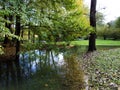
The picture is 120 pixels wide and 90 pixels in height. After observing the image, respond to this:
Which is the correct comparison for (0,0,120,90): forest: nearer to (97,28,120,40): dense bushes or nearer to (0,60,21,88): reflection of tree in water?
(0,60,21,88): reflection of tree in water

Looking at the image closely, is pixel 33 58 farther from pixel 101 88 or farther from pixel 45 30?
pixel 101 88

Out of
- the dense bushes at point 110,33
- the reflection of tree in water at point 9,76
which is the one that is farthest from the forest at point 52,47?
the dense bushes at point 110,33

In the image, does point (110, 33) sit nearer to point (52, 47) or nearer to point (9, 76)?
point (52, 47)

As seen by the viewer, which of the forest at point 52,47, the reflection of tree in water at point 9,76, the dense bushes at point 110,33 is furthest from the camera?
the dense bushes at point 110,33

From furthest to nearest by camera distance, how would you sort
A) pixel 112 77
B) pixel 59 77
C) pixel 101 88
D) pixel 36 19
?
pixel 36 19 → pixel 59 77 → pixel 112 77 → pixel 101 88

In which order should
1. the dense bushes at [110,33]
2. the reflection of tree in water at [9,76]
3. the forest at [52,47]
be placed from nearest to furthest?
1. the forest at [52,47]
2. the reflection of tree in water at [9,76]
3. the dense bushes at [110,33]

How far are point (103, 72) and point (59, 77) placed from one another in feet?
5.28

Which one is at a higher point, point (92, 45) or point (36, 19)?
point (36, 19)

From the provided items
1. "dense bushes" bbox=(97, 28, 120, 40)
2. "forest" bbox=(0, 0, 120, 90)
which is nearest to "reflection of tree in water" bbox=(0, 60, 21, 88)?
"forest" bbox=(0, 0, 120, 90)

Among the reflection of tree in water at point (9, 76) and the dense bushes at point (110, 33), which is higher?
the dense bushes at point (110, 33)

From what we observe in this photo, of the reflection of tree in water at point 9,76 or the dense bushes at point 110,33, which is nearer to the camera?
the reflection of tree in water at point 9,76

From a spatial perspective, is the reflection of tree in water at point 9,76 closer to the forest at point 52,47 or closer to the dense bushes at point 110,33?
the forest at point 52,47

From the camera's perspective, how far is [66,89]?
6.73 metres

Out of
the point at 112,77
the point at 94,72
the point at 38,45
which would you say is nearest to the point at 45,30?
the point at 38,45
